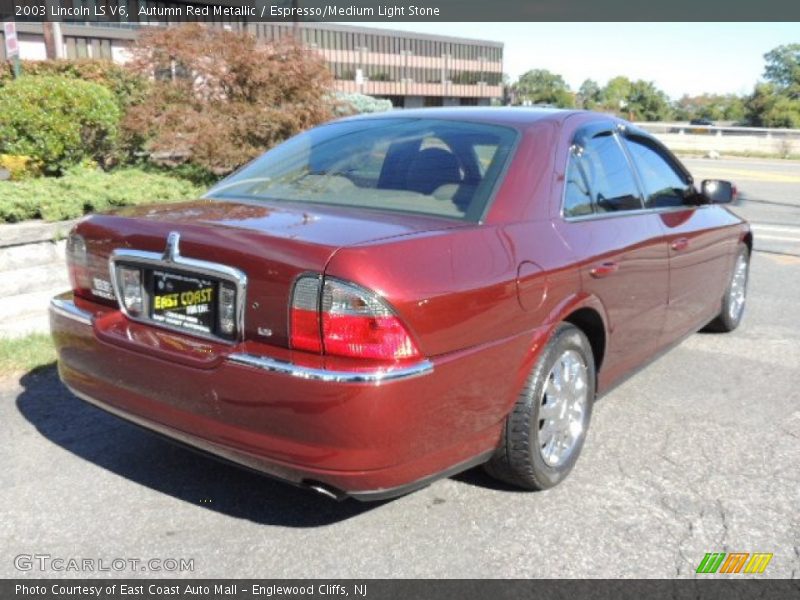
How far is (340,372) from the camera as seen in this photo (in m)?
2.59

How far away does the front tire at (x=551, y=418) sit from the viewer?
3.20 m

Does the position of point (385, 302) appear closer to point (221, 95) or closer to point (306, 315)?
point (306, 315)

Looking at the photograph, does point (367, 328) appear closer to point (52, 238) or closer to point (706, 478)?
point (706, 478)

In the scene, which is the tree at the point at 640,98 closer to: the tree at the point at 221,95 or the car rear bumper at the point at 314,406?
the tree at the point at 221,95

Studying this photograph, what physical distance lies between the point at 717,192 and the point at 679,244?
946 millimetres

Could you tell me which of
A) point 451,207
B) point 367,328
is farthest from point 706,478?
point 367,328

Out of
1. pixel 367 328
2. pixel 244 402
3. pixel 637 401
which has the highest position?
pixel 367 328

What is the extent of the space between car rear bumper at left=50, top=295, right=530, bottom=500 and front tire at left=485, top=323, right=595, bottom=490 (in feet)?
0.39

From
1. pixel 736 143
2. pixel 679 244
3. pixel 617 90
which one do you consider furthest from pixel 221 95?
pixel 617 90

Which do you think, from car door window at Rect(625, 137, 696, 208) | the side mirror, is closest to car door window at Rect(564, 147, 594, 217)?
car door window at Rect(625, 137, 696, 208)

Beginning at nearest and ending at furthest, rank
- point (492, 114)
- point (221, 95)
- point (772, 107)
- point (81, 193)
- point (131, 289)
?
point (131, 289) < point (492, 114) < point (81, 193) < point (221, 95) < point (772, 107)

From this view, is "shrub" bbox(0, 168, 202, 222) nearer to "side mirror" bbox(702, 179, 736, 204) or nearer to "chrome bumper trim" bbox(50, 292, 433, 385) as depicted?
"chrome bumper trim" bbox(50, 292, 433, 385)
